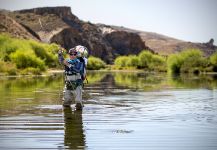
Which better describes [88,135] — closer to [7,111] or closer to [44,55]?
[7,111]

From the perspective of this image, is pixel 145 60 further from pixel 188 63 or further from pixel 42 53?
pixel 42 53

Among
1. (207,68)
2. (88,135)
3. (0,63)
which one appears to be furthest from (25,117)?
(207,68)

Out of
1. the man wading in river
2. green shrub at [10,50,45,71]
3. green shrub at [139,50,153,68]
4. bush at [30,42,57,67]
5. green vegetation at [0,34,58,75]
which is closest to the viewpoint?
the man wading in river

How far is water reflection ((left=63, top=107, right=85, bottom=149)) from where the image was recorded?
9547 millimetres

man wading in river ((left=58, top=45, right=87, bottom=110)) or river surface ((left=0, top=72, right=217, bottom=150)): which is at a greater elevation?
man wading in river ((left=58, top=45, right=87, bottom=110))

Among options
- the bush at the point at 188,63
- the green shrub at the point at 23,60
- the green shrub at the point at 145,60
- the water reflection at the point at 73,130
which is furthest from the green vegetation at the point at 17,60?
the green shrub at the point at 145,60

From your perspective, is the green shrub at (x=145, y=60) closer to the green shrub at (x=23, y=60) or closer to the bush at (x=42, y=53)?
the bush at (x=42, y=53)

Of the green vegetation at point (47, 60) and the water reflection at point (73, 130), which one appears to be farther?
the green vegetation at point (47, 60)

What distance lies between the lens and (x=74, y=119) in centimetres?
1361

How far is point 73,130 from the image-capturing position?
11.5 metres

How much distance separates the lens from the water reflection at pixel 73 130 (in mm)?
9547

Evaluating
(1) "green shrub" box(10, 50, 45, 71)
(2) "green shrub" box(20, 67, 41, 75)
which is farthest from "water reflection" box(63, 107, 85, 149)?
(1) "green shrub" box(10, 50, 45, 71)

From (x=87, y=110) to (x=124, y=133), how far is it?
18.1 ft

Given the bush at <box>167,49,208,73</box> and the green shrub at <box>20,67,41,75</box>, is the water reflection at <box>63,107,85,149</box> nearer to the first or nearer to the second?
the green shrub at <box>20,67,41,75</box>
